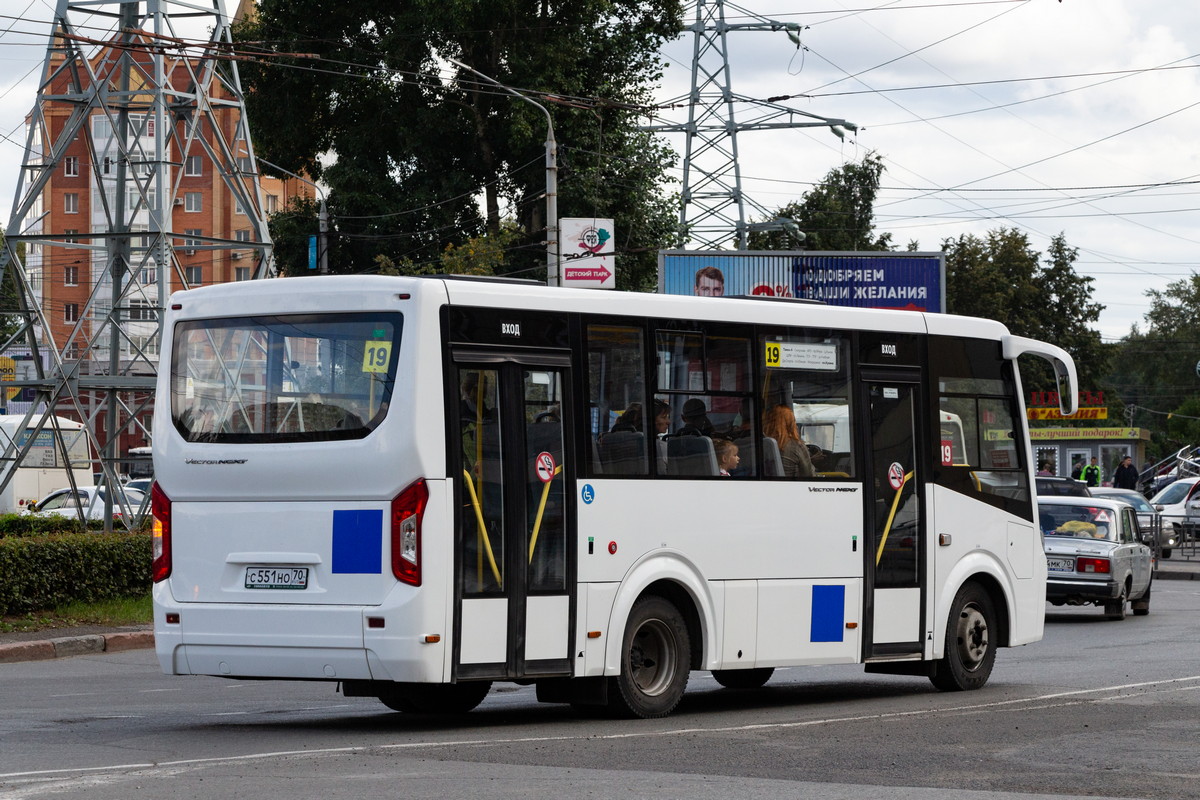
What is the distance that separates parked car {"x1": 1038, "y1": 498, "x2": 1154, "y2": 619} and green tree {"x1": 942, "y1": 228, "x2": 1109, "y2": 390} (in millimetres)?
55453

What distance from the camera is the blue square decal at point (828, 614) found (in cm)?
1291

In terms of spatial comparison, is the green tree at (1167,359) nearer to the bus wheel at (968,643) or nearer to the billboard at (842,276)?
the billboard at (842,276)

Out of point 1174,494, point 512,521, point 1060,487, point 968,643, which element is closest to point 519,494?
point 512,521

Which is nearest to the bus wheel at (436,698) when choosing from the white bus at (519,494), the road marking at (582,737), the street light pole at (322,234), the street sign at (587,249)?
the white bus at (519,494)

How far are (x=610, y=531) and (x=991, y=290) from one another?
2828 inches

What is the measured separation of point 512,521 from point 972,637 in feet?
16.4

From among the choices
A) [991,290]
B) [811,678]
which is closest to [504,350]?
[811,678]

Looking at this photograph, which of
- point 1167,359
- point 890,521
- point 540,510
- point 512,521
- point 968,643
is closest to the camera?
point 512,521

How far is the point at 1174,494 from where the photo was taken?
48719 millimetres

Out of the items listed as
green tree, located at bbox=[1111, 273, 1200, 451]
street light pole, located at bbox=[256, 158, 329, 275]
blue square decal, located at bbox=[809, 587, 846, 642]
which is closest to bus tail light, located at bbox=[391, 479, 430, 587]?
blue square decal, located at bbox=[809, 587, 846, 642]

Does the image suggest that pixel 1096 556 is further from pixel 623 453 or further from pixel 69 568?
pixel 623 453

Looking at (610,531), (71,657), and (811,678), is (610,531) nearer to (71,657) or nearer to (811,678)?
(811,678)

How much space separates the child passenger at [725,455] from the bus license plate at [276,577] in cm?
315

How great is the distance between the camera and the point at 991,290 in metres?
81.0
